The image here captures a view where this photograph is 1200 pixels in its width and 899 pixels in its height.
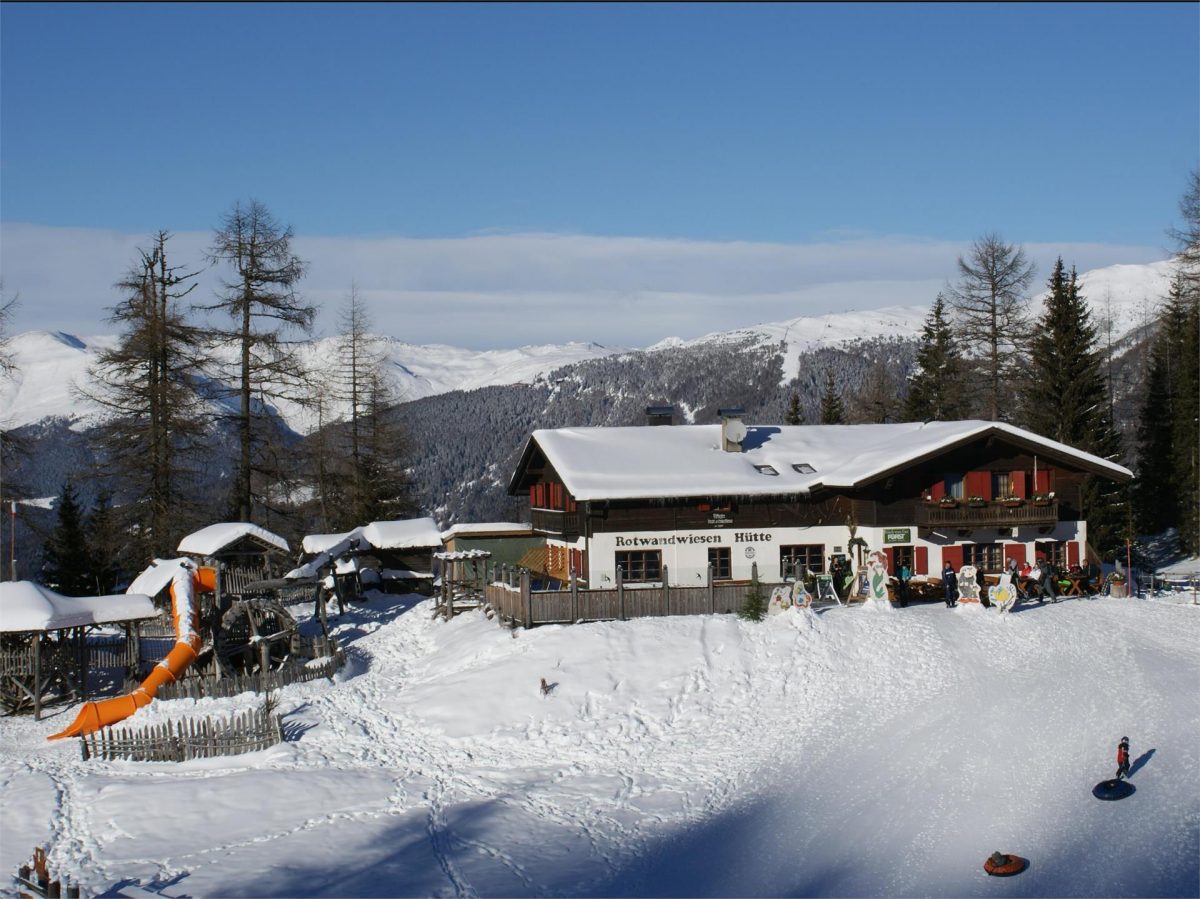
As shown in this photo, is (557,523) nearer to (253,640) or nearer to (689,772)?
(253,640)

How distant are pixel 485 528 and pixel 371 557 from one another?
5598 mm

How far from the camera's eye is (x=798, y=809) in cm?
2055

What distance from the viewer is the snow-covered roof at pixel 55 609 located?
2952 cm

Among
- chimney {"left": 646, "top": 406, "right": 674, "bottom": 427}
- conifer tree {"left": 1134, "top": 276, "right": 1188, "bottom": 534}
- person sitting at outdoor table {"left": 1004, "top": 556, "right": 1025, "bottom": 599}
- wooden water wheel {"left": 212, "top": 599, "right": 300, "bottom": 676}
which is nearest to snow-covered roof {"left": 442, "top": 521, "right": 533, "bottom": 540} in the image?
chimney {"left": 646, "top": 406, "right": 674, "bottom": 427}

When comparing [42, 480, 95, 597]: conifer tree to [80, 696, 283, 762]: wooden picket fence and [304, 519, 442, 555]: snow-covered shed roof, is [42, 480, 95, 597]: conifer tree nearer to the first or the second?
[304, 519, 442, 555]: snow-covered shed roof

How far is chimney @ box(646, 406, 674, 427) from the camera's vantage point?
45.8m

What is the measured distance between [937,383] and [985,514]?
2535 cm

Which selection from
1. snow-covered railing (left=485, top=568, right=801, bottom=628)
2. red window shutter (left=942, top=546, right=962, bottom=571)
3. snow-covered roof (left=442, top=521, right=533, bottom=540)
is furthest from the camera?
snow-covered roof (left=442, top=521, right=533, bottom=540)

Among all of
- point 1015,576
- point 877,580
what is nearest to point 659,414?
point 877,580

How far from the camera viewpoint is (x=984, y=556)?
37.4 metres

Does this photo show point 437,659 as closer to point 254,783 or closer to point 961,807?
point 254,783

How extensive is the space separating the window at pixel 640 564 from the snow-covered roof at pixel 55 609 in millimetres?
14058

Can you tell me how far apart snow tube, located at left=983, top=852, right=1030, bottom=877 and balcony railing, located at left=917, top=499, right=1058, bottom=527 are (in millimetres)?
19695

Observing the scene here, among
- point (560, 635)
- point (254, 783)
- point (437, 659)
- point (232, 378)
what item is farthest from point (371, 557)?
point (254, 783)
